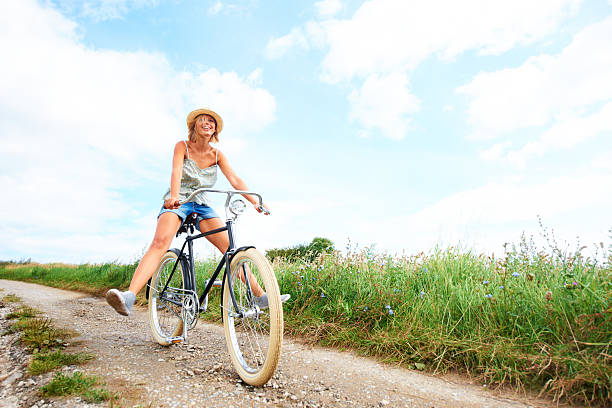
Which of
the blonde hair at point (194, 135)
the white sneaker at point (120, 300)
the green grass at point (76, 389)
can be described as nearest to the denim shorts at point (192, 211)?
the blonde hair at point (194, 135)

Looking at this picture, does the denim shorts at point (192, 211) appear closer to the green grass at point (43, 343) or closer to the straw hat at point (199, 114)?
the straw hat at point (199, 114)

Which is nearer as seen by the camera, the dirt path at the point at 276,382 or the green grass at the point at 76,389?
the green grass at the point at 76,389

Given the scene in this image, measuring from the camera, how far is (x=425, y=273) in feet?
16.2

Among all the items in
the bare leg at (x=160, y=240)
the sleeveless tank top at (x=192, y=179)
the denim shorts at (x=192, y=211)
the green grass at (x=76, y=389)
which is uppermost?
the sleeveless tank top at (x=192, y=179)

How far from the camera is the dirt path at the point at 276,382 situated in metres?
3.03

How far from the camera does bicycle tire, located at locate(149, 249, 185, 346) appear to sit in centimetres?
451

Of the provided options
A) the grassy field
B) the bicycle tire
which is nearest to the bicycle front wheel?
the bicycle tire

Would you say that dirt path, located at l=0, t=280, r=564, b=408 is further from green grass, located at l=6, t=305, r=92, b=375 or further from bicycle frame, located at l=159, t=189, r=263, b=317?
bicycle frame, located at l=159, t=189, r=263, b=317

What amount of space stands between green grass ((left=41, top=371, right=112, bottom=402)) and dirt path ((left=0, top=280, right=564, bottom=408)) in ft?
0.36

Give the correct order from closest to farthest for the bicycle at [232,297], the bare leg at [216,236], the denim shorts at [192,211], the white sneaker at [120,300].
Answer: the bicycle at [232,297] → the white sneaker at [120,300] → the bare leg at [216,236] → the denim shorts at [192,211]

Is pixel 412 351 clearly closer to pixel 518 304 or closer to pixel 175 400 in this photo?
pixel 518 304

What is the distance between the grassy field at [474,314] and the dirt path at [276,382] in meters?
0.22

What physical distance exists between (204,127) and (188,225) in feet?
3.84

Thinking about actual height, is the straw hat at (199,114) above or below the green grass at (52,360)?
above
